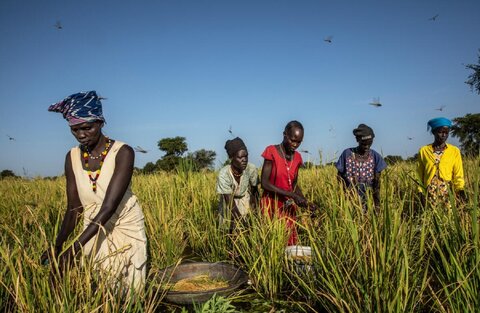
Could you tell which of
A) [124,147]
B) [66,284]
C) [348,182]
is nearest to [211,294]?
[66,284]

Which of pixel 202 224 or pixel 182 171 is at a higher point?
pixel 182 171

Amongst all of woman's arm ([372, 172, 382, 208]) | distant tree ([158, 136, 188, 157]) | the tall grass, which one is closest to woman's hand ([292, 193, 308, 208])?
the tall grass

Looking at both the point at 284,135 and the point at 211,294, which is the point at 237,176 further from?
the point at 211,294

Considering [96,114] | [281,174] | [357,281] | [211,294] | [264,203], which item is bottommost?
[211,294]

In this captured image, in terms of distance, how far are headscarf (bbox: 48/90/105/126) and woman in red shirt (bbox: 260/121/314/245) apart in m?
1.97

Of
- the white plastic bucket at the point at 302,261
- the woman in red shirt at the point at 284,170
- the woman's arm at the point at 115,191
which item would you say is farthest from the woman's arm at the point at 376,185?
the woman's arm at the point at 115,191

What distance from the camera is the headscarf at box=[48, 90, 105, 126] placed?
2059 mm

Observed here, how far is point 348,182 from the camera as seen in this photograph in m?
4.04

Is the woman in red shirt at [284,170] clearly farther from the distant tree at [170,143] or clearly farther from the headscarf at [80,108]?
the distant tree at [170,143]

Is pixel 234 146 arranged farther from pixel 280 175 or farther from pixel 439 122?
pixel 439 122

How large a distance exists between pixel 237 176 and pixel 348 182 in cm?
137

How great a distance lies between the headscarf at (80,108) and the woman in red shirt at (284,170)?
6.45 feet

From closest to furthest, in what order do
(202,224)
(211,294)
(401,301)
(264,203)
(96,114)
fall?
(401,301) → (96,114) → (211,294) → (264,203) → (202,224)

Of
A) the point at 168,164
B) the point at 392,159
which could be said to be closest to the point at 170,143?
the point at 168,164
